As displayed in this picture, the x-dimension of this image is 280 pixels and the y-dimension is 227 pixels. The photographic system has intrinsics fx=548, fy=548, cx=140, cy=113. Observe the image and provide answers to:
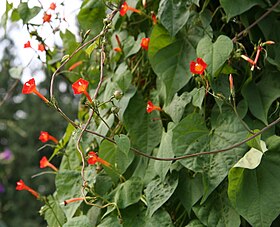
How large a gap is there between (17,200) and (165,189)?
6.57 m

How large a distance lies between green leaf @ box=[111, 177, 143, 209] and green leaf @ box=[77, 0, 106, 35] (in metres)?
0.36

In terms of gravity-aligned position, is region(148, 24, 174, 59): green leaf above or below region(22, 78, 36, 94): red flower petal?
below

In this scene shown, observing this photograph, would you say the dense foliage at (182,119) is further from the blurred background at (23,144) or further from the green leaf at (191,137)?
the blurred background at (23,144)

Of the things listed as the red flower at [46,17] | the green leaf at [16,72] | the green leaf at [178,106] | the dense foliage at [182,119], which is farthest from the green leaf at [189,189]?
the green leaf at [16,72]

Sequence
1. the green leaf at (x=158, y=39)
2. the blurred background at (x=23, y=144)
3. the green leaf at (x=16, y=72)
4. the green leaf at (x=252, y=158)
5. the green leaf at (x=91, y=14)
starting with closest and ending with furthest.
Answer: the green leaf at (x=252, y=158)
the green leaf at (x=158, y=39)
the green leaf at (x=91, y=14)
the green leaf at (x=16, y=72)
the blurred background at (x=23, y=144)

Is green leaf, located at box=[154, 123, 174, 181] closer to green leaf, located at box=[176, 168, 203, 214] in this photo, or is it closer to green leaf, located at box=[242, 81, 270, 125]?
green leaf, located at box=[176, 168, 203, 214]

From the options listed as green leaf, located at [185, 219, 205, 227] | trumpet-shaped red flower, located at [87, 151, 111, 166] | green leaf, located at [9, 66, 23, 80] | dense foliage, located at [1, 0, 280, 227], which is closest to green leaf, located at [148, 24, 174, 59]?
dense foliage, located at [1, 0, 280, 227]

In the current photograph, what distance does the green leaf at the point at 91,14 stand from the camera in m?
1.21

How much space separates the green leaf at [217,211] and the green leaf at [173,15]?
321mm

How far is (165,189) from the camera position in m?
1.04

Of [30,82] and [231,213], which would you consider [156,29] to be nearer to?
[30,82]

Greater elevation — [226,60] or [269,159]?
[226,60]

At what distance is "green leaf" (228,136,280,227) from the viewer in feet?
3.07

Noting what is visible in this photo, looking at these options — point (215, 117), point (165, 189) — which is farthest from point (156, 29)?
point (165, 189)
